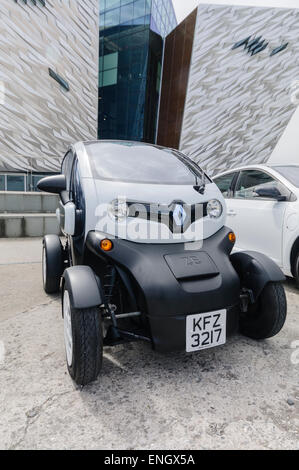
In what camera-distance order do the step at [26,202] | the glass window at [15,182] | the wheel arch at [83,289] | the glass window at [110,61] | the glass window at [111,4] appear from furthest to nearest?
the glass window at [110,61], the glass window at [111,4], the glass window at [15,182], the step at [26,202], the wheel arch at [83,289]

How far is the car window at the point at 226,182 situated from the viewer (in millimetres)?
4383

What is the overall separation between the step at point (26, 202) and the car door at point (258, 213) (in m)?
4.96

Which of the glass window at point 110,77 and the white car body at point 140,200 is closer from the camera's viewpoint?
the white car body at point 140,200

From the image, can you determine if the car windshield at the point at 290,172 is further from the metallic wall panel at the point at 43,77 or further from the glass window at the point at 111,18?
the glass window at the point at 111,18

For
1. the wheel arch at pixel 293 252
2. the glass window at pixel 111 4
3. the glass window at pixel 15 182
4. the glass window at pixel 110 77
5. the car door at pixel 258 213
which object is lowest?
the wheel arch at pixel 293 252

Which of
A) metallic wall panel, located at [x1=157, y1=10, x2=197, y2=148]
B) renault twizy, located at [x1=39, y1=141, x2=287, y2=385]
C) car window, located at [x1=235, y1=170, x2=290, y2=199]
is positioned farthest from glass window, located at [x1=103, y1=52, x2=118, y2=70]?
renault twizy, located at [x1=39, y1=141, x2=287, y2=385]

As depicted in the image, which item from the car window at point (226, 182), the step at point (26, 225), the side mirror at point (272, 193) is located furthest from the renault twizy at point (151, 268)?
the step at point (26, 225)

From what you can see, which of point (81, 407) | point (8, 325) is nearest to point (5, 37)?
point (8, 325)

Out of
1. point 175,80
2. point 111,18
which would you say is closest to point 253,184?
point 175,80

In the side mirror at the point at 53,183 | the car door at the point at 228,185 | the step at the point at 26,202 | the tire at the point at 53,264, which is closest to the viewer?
the side mirror at the point at 53,183

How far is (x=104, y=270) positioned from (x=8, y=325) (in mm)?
1069

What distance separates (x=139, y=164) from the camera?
2.46 m

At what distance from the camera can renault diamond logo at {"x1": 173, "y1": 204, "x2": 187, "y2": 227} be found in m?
2.04

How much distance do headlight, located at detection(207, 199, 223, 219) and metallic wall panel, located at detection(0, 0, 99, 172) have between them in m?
17.1
